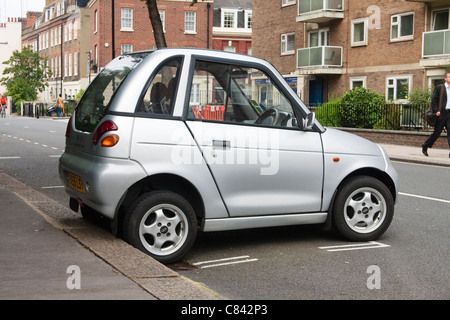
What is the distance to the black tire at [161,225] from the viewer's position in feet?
18.9

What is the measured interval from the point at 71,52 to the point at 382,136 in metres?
59.0

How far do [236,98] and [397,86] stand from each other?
3015cm

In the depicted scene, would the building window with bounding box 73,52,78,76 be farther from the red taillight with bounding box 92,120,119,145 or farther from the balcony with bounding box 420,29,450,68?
the red taillight with bounding box 92,120,119,145

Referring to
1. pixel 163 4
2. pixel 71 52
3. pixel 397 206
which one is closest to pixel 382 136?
pixel 397 206

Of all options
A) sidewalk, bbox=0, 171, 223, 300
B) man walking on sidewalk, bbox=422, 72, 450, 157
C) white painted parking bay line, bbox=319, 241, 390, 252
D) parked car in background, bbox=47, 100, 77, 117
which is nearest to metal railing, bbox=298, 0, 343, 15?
man walking on sidewalk, bbox=422, 72, 450, 157

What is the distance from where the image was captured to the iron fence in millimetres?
24406

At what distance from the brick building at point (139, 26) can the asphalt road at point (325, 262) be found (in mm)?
54716

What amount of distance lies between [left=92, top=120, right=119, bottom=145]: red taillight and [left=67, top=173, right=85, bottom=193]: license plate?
A: 45 cm

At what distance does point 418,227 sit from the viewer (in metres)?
7.86

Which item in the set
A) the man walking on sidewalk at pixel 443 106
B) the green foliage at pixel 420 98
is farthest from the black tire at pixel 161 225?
the green foliage at pixel 420 98

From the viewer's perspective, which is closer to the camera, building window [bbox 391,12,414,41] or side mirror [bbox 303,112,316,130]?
side mirror [bbox 303,112,316,130]

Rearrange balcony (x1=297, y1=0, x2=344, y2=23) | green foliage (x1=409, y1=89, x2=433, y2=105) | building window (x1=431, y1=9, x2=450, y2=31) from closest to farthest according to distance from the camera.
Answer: green foliage (x1=409, y1=89, x2=433, y2=105), building window (x1=431, y1=9, x2=450, y2=31), balcony (x1=297, y1=0, x2=344, y2=23)

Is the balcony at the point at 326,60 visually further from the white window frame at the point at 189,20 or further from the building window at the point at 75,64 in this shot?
the building window at the point at 75,64
